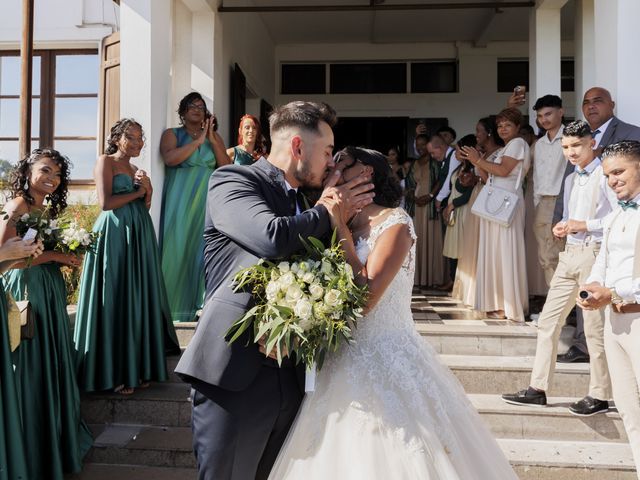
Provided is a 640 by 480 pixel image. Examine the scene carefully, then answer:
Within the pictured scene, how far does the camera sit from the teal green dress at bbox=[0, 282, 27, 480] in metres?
3.17

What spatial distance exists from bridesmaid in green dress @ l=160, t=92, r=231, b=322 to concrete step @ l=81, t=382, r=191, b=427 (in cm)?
119

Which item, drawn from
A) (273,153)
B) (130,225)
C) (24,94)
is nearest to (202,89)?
(24,94)

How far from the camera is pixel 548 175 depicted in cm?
534

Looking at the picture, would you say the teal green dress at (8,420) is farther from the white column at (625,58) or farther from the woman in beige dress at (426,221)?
the woman in beige dress at (426,221)

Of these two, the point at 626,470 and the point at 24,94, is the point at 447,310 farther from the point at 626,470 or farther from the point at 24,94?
the point at 24,94

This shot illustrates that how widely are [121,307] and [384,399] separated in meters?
2.70

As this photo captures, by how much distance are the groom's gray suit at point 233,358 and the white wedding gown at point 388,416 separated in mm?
150

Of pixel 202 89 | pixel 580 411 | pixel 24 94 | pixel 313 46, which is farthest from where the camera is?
pixel 313 46

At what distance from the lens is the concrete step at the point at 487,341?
483cm

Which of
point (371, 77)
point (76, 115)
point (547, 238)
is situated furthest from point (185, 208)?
point (371, 77)

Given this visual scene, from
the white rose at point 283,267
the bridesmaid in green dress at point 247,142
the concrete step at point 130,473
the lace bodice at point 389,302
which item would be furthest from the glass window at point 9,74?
the white rose at point 283,267

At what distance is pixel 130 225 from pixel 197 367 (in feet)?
8.55

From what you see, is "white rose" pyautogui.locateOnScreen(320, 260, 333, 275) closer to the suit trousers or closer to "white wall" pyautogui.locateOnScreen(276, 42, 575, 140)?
the suit trousers

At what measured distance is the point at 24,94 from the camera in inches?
204
